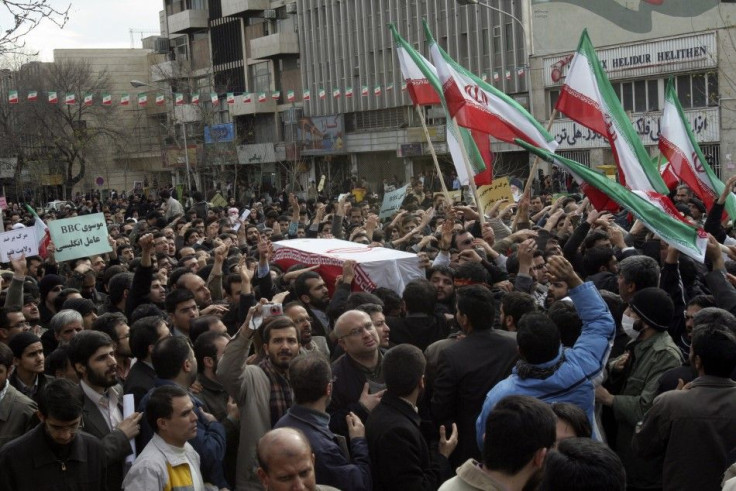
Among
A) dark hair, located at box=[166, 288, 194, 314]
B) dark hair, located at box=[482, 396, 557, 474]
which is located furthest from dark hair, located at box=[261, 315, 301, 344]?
dark hair, located at box=[482, 396, 557, 474]

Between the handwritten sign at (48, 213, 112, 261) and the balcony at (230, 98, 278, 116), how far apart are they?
5019 centimetres

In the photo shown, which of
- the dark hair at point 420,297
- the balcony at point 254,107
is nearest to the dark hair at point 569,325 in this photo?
the dark hair at point 420,297

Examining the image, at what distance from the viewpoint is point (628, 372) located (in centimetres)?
598

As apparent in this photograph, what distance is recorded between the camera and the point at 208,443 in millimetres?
5340

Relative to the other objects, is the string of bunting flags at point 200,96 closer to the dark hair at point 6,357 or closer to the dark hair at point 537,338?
the dark hair at point 6,357

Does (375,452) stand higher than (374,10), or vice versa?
(374,10)

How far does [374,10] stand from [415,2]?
12.0ft

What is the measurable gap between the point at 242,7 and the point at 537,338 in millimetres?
59662

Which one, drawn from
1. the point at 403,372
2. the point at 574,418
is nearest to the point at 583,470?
the point at 574,418

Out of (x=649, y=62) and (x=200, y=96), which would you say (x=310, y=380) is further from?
(x=200, y=96)

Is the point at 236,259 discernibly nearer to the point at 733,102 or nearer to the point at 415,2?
the point at 733,102

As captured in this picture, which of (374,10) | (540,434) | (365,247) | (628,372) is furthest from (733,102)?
(540,434)

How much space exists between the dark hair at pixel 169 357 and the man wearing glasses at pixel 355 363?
921 millimetres

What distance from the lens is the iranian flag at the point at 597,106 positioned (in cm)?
1066
